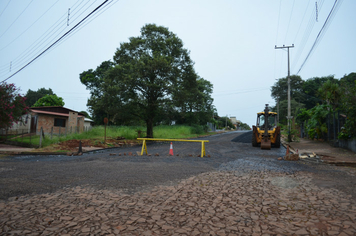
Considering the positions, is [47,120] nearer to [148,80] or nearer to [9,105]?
[9,105]

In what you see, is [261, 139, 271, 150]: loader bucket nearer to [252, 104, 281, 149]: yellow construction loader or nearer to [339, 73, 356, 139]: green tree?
[252, 104, 281, 149]: yellow construction loader

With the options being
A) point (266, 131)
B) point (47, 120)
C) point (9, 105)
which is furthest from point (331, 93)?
point (47, 120)

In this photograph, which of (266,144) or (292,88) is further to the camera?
(292,88)

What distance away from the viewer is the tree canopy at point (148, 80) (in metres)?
23.4

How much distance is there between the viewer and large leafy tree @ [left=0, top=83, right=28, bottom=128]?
17562 millimetres

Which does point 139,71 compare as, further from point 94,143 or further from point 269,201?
point 269,201

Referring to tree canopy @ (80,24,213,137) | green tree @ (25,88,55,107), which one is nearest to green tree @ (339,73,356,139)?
tree canopy @ (80,24,213,137)

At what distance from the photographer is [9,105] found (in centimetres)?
1786

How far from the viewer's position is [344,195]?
17.2 feet

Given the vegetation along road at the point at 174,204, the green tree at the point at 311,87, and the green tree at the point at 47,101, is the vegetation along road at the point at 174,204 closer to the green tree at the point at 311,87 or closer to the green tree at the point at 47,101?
the green tree at the point at 47,101

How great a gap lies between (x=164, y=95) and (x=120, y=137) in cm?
619

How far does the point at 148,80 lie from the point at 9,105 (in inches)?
465

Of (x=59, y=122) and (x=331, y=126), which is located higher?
(x=331, y=126)

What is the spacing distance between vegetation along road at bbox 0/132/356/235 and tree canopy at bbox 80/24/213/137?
55.2 ft
